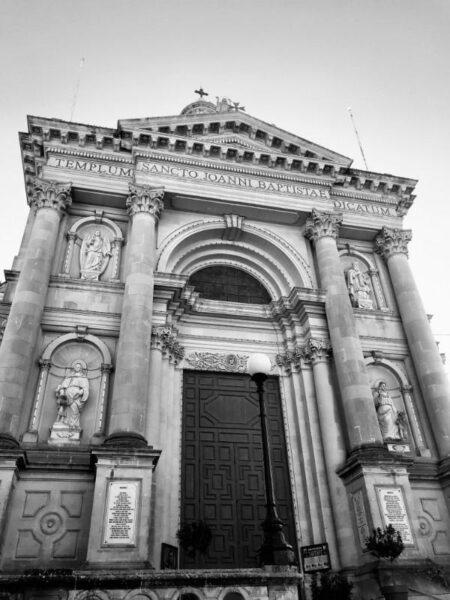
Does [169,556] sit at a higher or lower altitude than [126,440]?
lower

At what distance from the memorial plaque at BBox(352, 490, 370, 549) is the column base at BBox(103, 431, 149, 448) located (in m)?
5.61

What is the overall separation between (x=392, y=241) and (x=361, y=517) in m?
10.6

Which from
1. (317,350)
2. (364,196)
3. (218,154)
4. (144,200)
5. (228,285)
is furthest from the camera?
(364,196)

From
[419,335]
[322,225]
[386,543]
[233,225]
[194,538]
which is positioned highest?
[233,225]

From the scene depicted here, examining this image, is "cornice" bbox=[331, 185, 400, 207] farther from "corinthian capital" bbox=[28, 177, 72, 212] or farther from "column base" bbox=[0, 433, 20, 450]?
"column base" bbox=[0, 433, 20, 450]

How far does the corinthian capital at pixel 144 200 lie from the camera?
16.2 metres

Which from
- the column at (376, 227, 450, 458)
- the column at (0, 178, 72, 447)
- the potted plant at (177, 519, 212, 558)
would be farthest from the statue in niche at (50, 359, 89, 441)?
the column at (376, 227, 450, 458)

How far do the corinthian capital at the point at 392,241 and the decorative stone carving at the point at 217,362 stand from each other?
7.32 meters

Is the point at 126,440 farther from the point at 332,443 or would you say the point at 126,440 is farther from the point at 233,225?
the point at 233,225

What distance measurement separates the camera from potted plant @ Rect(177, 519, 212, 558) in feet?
40.1

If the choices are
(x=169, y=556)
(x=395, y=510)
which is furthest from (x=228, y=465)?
(x=395, y=510)

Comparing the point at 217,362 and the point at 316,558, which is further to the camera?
the point at 217,362

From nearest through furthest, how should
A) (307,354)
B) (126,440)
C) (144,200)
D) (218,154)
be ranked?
(126,440) < (307,354) < (144,200) < (218,154)

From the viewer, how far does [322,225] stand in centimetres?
1798
